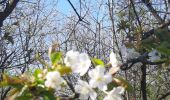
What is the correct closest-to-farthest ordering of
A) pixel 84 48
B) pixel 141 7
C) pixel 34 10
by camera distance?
pixel 141 7 → pixel 84 48 → pixel 34 10

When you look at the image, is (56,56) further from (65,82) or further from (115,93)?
(115,93)

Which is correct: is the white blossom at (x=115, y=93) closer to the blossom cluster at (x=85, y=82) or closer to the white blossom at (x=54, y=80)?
the blossom cluster at (x=85, y=82)

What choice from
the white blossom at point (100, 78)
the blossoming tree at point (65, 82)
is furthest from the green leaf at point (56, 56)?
the white blossom at point (100, 78)

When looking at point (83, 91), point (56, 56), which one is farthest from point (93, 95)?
point (56, 56)

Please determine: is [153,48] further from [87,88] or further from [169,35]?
[87,88]

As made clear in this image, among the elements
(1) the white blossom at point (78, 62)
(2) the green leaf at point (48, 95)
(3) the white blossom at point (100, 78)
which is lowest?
(2) the green leaf at point (48, 95)

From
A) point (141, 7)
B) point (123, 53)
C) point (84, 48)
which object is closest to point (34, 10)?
point (84, 48)

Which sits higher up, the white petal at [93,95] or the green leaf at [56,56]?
the green leaf at [56,56]
